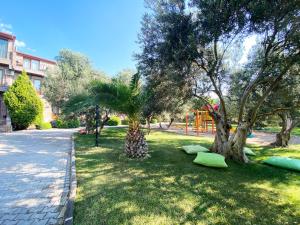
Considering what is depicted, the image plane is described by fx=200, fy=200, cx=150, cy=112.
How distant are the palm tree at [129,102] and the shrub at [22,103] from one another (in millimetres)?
12658

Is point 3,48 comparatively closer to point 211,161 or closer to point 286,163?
point 211,161

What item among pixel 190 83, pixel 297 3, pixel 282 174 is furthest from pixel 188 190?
pixel 297 3

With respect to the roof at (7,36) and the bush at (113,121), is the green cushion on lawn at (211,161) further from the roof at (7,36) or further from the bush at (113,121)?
the bush at (113,121)

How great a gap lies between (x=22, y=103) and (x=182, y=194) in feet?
58.5

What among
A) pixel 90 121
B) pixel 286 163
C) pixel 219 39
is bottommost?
pixel 286 163

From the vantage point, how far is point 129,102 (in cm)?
800

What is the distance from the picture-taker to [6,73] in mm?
21219

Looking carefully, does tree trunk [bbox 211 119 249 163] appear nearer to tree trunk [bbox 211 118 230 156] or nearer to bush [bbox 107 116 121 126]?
tree trunk [bbox 211 118 230 156]

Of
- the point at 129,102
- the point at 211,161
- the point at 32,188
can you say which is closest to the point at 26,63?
the point at 129,102

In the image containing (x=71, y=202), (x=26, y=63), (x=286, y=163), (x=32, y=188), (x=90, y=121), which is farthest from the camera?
(x=26, y=63)

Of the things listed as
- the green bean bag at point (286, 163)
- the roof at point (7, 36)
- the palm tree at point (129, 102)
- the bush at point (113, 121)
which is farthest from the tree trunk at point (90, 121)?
the roof at point (7, 36)

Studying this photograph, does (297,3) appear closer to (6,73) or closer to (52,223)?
(52,223)

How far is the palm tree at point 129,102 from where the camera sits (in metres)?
7.84

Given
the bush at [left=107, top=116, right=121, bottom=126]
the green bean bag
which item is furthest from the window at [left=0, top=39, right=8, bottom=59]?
the green bean bag
